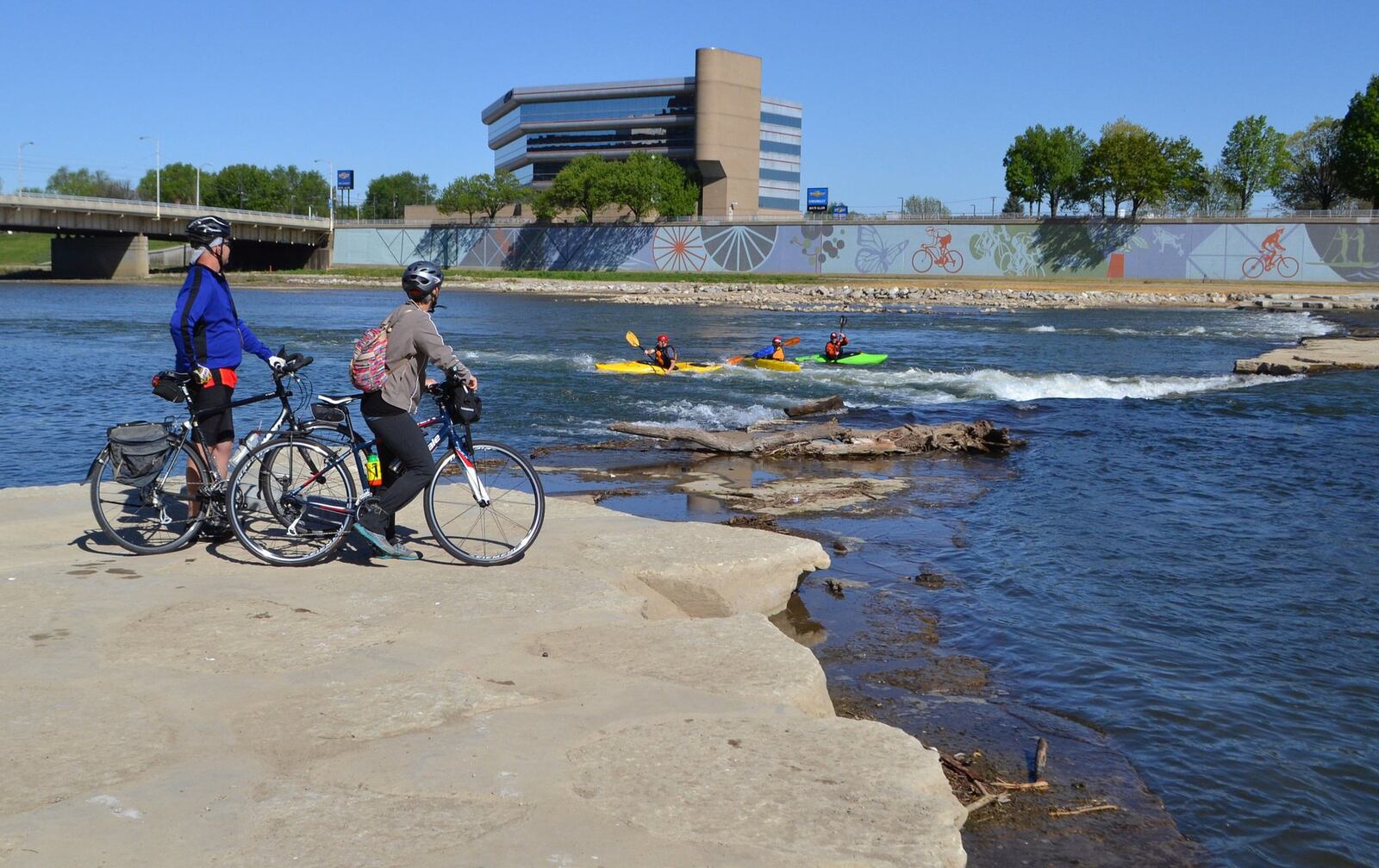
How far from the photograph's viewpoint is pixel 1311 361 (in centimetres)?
2695

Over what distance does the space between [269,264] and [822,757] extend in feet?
387

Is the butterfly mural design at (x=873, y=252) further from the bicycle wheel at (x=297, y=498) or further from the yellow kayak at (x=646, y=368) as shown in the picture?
the bicycle wheel at (x=297, y=498)

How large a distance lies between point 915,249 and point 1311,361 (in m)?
61.5

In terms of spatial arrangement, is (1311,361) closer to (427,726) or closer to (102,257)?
(427,726)

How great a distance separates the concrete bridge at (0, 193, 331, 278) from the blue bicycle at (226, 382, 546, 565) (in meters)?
60.1

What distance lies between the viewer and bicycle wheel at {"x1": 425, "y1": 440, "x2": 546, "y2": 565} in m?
7.18

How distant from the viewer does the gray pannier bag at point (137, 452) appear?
22.7 feet

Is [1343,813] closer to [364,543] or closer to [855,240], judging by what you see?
[364,543]

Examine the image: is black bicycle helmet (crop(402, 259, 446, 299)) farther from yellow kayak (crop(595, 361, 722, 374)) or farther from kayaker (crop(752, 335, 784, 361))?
kayaker (crop(752, 335, 784, 361))

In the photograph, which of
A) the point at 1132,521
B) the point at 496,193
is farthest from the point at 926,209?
the point at 1132,521

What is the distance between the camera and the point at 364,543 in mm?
7688

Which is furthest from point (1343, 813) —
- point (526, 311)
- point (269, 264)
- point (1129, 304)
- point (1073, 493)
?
point (269, 264)

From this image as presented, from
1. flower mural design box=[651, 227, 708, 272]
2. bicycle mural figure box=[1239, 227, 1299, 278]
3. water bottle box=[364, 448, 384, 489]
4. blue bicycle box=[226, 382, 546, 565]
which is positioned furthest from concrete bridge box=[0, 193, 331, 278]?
bicycle mural figure box=[1239, 227, 1299, 278]

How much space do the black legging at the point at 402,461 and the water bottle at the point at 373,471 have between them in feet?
0.37
